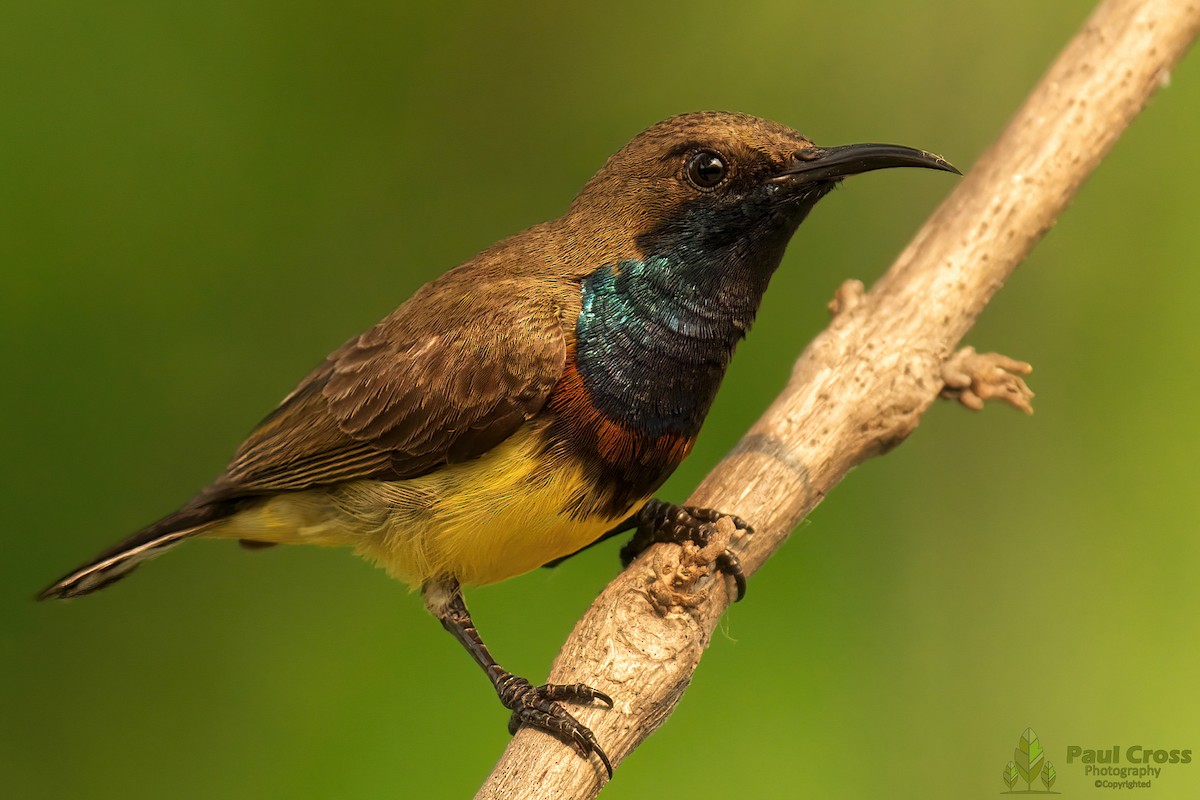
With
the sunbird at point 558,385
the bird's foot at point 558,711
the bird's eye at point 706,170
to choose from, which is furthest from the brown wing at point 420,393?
the bird's foot at point 558,711

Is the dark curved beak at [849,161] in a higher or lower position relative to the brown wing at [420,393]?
higher

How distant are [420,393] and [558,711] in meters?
0.92

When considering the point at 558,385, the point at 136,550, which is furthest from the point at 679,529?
the point at 136,550

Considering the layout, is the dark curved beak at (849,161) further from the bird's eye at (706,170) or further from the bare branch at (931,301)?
the bare branch at (931,301)

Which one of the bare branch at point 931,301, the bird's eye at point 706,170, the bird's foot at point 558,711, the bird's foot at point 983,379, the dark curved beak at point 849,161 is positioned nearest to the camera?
the bird's foot at point 558,711

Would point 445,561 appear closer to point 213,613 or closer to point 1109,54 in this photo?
point 213,613

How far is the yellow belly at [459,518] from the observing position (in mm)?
3227

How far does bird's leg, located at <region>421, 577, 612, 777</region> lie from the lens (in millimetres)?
2959

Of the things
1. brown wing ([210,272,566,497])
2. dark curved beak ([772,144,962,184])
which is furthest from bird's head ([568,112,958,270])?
brown wing ([210,272,566,497])

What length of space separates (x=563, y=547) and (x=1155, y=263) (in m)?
3.01

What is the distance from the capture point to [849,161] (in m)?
3.16

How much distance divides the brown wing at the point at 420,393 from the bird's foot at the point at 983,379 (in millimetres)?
1188

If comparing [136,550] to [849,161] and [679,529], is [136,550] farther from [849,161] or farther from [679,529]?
[849,161]

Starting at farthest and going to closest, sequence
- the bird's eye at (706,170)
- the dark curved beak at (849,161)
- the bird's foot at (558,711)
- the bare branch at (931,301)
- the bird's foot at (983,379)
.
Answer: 1. the bird's foot at (983,379)
2. the bare branch at (931,301)
3. the bird's eye at (706,170)
4. the dark curved beak at (849,161)
5. the bird's foot at (558,711)
